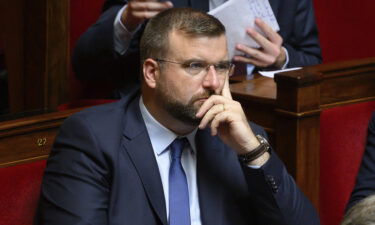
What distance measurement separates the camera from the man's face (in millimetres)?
832

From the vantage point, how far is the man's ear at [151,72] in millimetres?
864

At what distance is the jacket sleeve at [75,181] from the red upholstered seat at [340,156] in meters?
0.39

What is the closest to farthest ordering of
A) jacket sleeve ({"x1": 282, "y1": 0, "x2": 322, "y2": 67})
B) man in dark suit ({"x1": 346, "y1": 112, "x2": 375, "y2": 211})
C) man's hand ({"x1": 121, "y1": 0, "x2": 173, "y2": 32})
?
1. man in dark suit ({"x1": 346, "y1": 112, "x2": 375, "y2": 211})
2. man's hand ({"x1": 121, "y1": 0, "x2": 173, "y2": 32})
3. jacket sleeve ({"x1": 282, "y1": 0, "x2": 322, "y2": 67})

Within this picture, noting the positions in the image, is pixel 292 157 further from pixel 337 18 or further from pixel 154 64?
pixel 337 18

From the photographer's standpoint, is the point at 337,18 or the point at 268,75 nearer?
the point at 268,75

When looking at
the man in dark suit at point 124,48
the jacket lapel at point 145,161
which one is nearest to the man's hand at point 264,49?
the man in dark suit at point 124,48

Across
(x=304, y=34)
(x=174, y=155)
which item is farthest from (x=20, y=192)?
(x=304, y=34)

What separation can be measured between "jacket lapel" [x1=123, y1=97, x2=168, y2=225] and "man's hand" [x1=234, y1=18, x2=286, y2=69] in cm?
35

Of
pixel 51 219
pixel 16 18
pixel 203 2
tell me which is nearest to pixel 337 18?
pixel 203 2

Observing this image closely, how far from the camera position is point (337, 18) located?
1.56 metres

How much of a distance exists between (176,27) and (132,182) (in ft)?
0.63

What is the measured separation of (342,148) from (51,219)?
0.48m

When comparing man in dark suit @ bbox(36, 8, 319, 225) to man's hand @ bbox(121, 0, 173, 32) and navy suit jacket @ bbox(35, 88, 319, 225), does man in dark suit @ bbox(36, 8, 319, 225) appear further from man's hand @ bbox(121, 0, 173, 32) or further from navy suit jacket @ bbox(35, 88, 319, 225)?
man's hand @ bbox(121, 0, 173, 32)

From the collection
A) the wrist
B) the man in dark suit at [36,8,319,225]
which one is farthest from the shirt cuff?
the wrist
